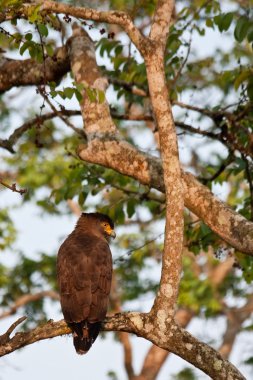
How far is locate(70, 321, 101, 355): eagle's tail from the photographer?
6859 millimetres

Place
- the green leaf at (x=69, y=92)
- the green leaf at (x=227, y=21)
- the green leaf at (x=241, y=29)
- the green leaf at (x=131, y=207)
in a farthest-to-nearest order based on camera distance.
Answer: the green leaf at (x=131, y=207)
the green leaf at (x=227, y=21)
the green leaf at (x=241, y=29)
the green leaf at (x=69, y=92)

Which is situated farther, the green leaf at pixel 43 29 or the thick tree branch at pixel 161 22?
the green leaf at pixel 43 29

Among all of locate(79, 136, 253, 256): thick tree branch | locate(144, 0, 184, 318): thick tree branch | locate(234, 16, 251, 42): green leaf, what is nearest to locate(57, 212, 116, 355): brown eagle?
locate(79, 136, 253, 256): thick tree branch

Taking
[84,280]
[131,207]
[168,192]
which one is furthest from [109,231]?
[168,192]

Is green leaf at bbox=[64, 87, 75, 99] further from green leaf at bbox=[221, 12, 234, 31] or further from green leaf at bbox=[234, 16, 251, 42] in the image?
green leaf at bbox=[221, 12, 234, 31]

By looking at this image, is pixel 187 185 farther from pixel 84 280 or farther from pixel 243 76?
pixel 243 76

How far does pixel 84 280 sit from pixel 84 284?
0.14 feet

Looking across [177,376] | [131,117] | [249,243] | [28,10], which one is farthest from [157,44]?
[177,376]

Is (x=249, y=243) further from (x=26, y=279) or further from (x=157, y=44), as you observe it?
(x=26, y=279)

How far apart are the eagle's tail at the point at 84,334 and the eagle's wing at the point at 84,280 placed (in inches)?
1.8

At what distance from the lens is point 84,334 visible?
6906mm

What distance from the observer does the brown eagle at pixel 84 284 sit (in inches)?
272

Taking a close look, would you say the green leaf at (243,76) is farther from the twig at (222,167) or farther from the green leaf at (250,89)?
the twig at (222,167)

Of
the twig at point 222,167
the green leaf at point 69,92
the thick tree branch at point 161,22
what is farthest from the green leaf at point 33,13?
the twig at point 222,167
